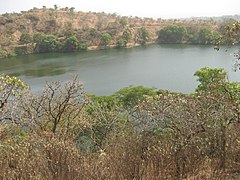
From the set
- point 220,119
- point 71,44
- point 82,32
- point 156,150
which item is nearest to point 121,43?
point 71,44

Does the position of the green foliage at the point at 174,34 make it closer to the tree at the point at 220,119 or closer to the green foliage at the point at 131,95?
the green foliage at the point at 131,95

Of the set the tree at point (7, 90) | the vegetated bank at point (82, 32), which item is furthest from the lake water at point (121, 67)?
the tree at point (7, 90)

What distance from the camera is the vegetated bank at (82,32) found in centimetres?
4900

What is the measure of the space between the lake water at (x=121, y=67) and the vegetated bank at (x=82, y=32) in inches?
128

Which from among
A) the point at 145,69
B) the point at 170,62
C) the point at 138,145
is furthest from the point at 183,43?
the point at 138,145

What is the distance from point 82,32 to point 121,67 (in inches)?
906

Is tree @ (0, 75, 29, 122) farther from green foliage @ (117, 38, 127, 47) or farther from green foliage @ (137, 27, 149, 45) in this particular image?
green foliage @ (137, 27, 149, 45)

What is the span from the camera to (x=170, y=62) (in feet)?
115

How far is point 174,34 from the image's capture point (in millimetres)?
52312

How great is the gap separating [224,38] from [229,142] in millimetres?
3524

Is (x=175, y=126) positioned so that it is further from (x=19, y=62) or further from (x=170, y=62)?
(x=19, y=62)

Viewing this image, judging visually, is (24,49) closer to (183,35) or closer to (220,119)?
(183,35)

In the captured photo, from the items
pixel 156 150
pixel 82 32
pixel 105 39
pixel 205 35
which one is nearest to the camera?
pixel 156 150

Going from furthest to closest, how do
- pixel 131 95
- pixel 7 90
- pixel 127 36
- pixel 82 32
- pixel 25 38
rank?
pixel 82 32, pixel 127 36, pixel 25 38, pixel 131 95, pixel 7 90
